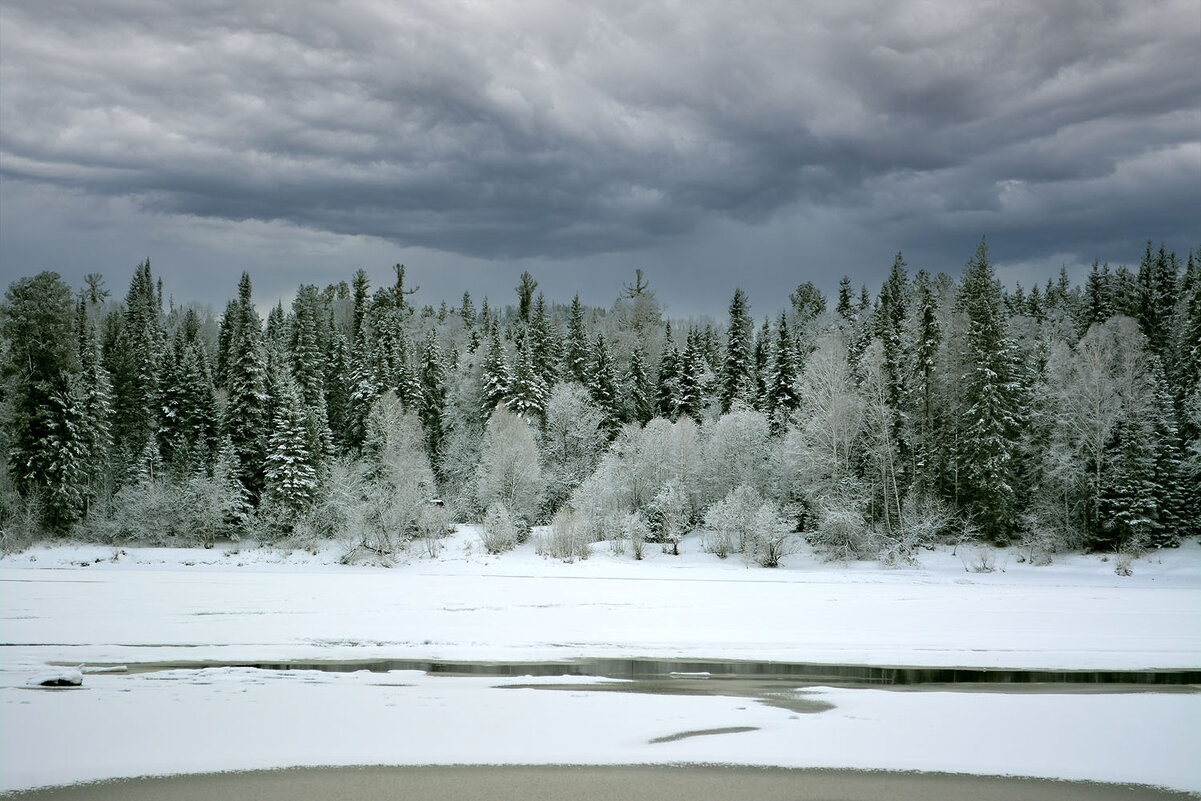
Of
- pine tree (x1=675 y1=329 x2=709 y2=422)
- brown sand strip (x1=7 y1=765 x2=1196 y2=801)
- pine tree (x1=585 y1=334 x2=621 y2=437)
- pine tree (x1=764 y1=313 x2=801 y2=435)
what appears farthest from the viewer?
pine tree (x1=585 y1=334 x2=621 y2=437)

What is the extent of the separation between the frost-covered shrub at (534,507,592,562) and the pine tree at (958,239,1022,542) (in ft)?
85.2

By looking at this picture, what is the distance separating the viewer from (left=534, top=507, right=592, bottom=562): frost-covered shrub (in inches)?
2213

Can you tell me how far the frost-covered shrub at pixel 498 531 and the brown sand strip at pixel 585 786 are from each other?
151 feet

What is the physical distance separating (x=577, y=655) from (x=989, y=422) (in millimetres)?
39948

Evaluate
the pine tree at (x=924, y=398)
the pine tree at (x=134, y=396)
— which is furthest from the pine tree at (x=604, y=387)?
the pine tree at (x=134, y=396)

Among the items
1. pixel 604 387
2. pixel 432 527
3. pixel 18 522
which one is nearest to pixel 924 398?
pixel 604 387

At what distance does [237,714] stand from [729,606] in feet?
75.5

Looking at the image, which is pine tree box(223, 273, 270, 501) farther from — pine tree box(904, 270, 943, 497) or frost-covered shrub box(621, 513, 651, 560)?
pine tree box(904, 270, 943, 497)

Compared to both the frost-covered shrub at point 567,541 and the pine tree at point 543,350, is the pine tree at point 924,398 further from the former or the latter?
the pine tree at point 543,350

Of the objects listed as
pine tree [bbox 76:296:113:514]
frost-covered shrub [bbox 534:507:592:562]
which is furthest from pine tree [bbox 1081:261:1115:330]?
pine tree [bbox 76:296:113:514]

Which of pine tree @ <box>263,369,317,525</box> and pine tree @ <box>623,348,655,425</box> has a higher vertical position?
pine tree @ <box>623,348,655,425</box>

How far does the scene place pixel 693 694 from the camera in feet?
57.7

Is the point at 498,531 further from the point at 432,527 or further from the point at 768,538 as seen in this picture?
the point at 768,538

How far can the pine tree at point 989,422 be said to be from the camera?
5272 centimetres
